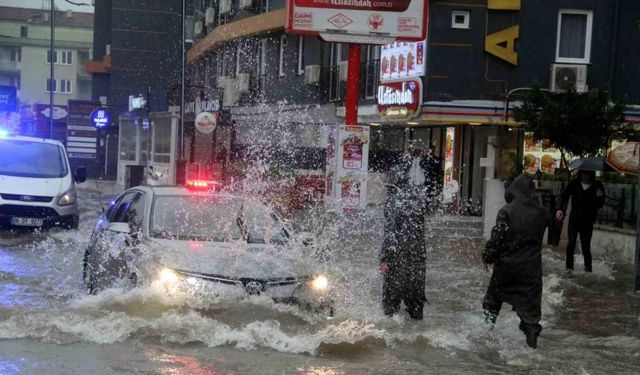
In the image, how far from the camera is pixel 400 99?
22047 millimetres

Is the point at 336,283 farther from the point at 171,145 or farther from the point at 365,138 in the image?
the point at 171,145

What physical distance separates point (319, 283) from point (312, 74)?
19.8 meters

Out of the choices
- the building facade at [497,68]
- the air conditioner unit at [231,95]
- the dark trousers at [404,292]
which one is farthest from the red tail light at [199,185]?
the air conditioner unit at [231,95]

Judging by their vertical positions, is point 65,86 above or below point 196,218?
above

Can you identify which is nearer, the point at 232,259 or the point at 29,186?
the point at 232,259

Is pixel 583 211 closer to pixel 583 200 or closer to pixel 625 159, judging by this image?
pixel 583 200

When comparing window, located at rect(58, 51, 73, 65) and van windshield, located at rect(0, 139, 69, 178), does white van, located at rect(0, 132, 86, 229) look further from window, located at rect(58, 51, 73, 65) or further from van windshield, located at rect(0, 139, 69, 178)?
window, located at rect(58, 51, 73, 65)

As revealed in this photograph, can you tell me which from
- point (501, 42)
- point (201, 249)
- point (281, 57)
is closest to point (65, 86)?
point (281, 57)

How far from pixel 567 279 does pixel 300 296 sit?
656 cm

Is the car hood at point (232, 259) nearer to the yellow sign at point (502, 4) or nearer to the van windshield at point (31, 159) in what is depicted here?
the van windshield at point (31, 159)

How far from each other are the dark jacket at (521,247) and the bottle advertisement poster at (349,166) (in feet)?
13.8

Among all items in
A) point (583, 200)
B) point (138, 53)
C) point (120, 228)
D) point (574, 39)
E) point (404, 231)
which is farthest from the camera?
point (138, 53)

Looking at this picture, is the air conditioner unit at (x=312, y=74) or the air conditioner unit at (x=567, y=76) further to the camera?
the air conditioner unit at (x=312, y=74)

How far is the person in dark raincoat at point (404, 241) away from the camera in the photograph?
8.78 meters
